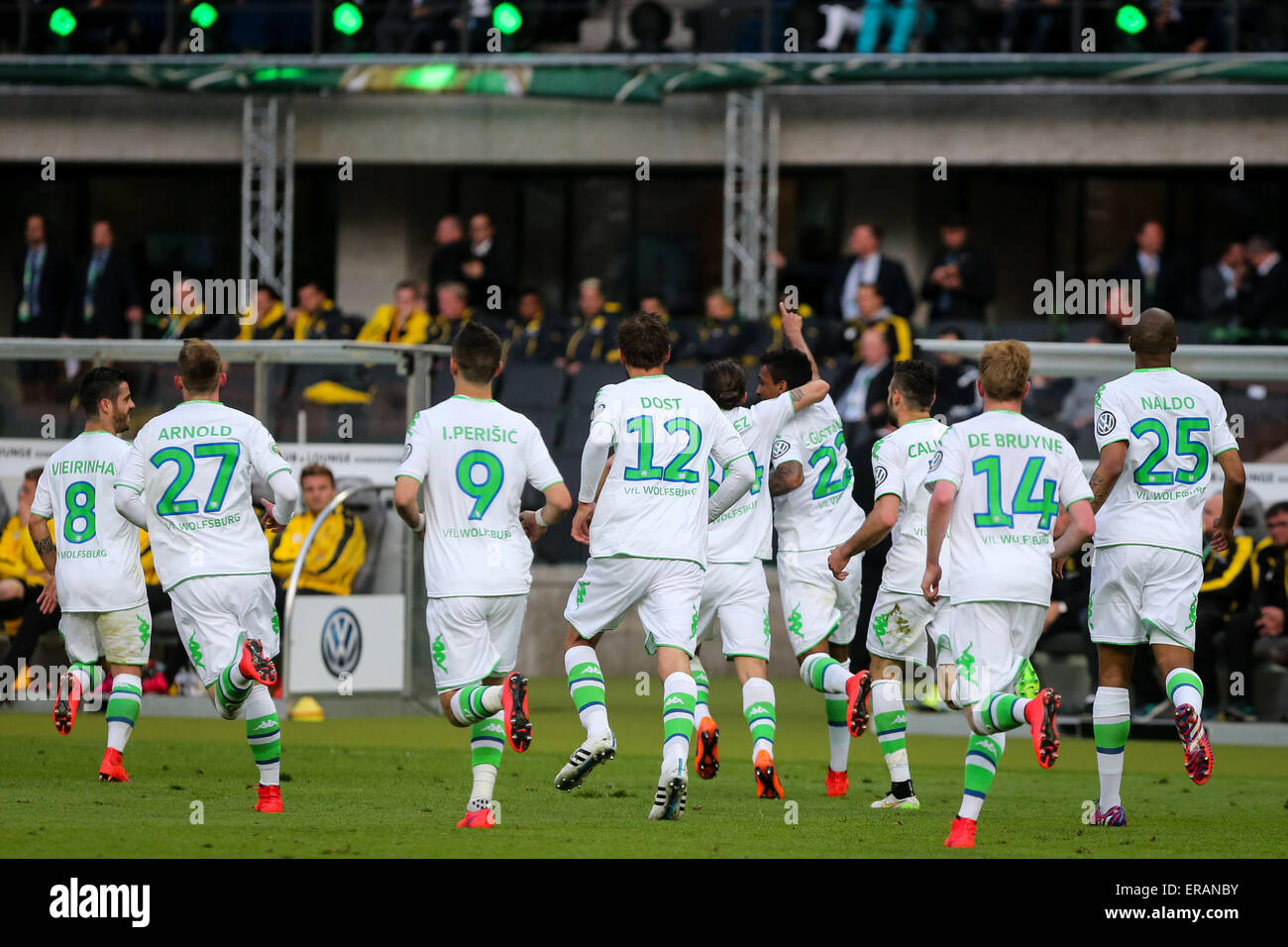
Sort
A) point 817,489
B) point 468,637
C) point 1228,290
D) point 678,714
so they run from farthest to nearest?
point 1228,290, point 817,489, point 678,714, point 468,637

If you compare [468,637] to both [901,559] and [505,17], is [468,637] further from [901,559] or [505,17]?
[505,17]

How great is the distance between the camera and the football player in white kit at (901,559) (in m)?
9.62

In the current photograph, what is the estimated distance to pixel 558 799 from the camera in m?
9.96

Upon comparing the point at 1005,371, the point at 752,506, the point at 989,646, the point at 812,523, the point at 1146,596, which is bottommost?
the point at 989,646

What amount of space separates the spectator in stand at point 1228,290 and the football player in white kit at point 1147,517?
407 inches

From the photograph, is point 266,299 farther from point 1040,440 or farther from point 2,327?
point 1040,440

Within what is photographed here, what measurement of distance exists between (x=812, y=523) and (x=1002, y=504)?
2469mm

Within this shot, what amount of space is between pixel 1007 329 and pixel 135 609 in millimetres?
10138

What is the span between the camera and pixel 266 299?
1838cm

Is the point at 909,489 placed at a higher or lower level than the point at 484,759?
higher

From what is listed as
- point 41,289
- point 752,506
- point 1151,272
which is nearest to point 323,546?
point 752,506

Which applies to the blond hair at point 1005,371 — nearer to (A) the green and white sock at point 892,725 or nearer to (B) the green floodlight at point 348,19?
(A) the green and white sock at point 892,725
